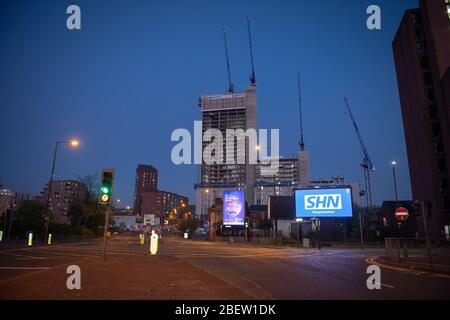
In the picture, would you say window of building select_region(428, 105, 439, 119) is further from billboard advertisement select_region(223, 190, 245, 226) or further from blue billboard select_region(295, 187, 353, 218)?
billboard advertisement select_region(223, 190, 245, 226)

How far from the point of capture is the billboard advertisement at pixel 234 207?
2734 inches

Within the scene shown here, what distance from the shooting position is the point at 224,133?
610 feet

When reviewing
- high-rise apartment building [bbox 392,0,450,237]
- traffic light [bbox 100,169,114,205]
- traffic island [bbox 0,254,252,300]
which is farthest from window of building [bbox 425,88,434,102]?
traffic island [bbox 0,254,252,300]

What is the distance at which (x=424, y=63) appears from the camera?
73.3 m

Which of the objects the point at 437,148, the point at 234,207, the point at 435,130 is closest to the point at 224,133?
the point at 234,207

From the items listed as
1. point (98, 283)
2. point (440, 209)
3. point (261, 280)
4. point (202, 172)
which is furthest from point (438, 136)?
point (202, 172)

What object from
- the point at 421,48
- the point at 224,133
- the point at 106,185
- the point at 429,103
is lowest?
the point at 106,185

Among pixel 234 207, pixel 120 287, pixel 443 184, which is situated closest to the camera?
pixel 120 287

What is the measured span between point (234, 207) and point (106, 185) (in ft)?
183

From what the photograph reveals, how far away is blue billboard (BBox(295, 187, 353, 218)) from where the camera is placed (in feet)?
158

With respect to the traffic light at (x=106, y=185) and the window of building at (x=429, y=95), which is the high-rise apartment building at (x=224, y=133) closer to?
the window of building at (x=429, y=95)

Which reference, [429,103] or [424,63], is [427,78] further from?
[429,103]

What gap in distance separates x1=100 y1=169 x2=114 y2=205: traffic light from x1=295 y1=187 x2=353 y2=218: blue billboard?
1544 inches
